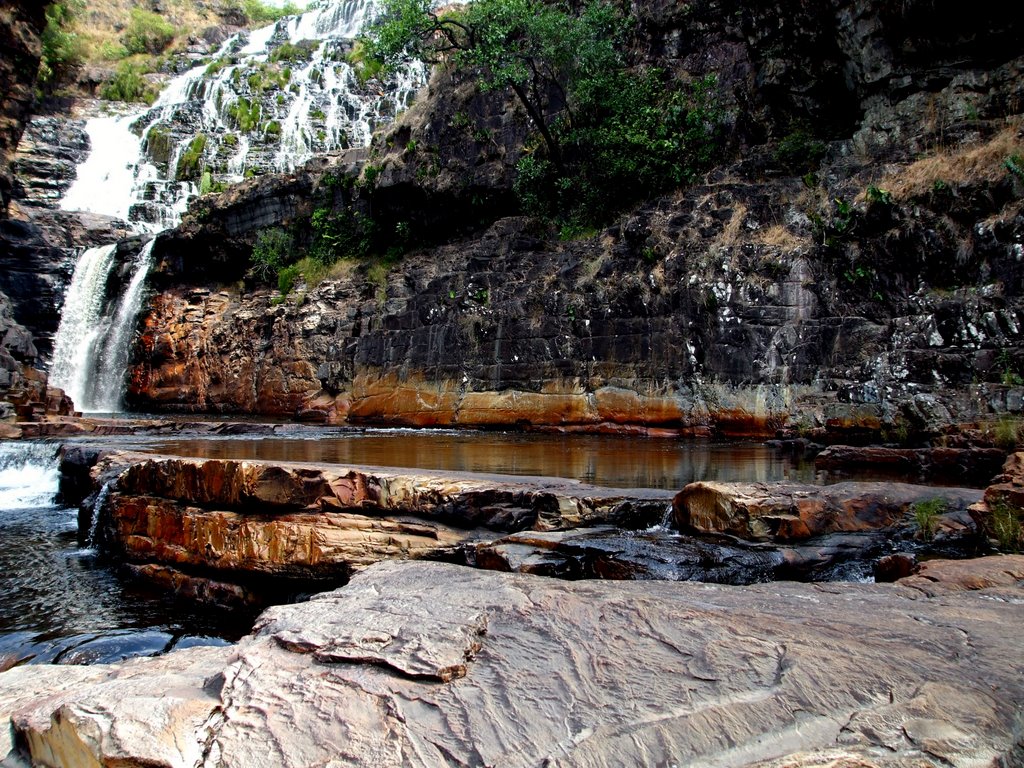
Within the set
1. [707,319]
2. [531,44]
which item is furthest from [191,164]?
[707,319]

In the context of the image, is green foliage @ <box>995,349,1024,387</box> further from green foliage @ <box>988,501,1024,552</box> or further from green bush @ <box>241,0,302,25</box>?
green bush @ <box>241,0,302,25</box>

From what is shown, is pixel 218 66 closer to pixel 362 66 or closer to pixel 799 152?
pixel 362 66

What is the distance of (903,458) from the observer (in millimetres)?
8234

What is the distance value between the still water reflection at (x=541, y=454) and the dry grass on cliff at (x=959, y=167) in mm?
5534

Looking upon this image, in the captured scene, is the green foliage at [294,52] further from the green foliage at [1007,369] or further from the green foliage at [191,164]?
the green foliage at [1007,369]

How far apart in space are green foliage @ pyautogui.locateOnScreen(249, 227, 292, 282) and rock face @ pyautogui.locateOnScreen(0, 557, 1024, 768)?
71.1ft

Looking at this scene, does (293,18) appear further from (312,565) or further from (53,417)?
(312,565)

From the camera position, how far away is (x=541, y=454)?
1030cm

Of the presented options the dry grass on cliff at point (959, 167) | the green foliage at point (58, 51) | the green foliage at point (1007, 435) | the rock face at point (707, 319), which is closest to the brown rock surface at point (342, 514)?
the green foliage at point (1007, 435)

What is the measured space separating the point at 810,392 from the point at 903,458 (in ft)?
13.3

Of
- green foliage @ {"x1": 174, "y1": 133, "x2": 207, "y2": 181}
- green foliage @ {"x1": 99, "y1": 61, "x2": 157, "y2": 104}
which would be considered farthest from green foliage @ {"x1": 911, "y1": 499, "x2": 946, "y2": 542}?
green foliage @ {"x1": 99, "y1": 61, "x2": 157, "y2": 104}

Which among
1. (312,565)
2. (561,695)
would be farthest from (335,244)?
(561,695)

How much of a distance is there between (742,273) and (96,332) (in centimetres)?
2115

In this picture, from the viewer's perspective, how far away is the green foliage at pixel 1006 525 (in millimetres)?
4133
